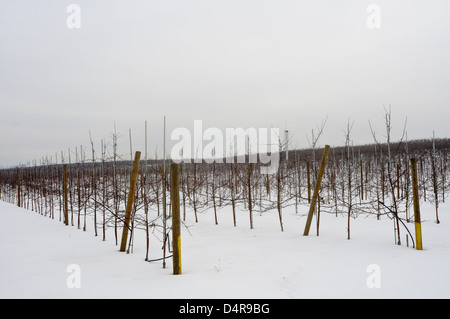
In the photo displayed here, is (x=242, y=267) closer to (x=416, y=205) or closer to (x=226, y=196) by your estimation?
(x=416, y=205)

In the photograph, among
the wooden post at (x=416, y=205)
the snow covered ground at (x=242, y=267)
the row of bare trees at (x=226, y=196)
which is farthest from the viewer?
the row of bare trees at (x=226, y=196)

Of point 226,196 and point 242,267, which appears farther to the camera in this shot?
point 226,196

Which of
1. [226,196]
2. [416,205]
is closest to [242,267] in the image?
[416,205]

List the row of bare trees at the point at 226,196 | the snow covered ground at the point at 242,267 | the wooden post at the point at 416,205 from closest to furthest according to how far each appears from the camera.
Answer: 1. the snow covered ground at the point at 242,267
2. the wooden post at the point at 416,205
3. the row of bare trees at the point at 226,196

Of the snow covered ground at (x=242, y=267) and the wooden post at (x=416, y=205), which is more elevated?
the wooden post at (x=416, y=205)

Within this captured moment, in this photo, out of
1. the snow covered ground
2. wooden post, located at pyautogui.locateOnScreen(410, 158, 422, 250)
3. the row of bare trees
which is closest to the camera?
the snow covered ground

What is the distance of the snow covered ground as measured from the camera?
4176mm

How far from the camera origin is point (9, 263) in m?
5.73

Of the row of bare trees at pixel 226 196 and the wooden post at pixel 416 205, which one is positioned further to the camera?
the row of bare trees at pixel 226 196

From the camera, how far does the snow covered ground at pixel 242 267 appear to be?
4.18 m

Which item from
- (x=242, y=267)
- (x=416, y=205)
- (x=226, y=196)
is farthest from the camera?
(x=226, y=196)

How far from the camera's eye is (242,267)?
5.43m

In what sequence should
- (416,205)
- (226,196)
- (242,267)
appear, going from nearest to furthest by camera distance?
(242,267) → (416,205) → (226,196)
